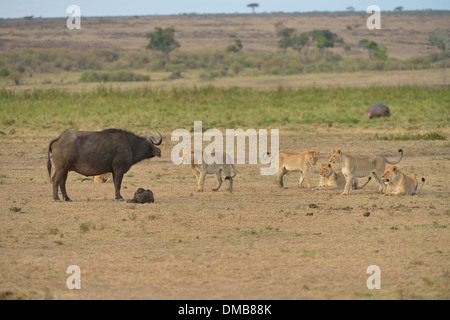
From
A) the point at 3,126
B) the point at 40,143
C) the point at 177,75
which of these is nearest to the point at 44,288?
the point at 40,143

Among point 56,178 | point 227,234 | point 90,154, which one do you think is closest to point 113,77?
point 90,154

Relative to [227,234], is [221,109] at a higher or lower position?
higher

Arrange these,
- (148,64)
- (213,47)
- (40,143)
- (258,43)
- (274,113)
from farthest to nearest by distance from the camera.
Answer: (258,43) < (213,47) < (148,64) < (274,113) < (40,143)

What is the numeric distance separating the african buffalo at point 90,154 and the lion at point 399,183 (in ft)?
14.0

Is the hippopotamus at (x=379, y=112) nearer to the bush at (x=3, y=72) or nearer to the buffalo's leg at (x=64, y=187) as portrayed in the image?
the buffalo's leg at (x=64, y=187)

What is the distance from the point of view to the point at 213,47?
3671 inches

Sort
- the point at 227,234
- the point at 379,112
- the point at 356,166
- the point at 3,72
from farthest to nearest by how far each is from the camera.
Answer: the point at 3,72, the point at 379,112, the point at 356,166, the point at 227,234

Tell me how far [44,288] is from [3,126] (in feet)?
58.6

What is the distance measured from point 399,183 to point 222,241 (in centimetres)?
472

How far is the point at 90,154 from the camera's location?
40.4 ft

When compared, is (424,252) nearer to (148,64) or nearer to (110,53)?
(148,64)

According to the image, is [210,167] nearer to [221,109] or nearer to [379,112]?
[379,112]

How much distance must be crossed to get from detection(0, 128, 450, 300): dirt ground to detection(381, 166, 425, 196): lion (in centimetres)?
27

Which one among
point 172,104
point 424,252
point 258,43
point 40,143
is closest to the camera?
point 424,252
